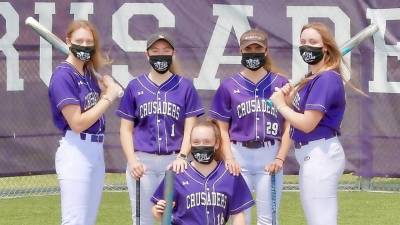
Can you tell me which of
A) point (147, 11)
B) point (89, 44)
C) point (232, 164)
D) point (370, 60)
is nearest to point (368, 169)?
point (370, 60)

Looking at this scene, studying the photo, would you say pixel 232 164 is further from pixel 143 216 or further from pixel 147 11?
pixel 147 11

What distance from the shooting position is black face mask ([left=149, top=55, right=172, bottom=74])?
24.0 ft

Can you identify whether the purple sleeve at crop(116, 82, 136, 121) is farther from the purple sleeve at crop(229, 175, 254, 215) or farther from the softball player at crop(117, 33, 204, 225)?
the purple sleeve at crop(229, 175, 254, 215)

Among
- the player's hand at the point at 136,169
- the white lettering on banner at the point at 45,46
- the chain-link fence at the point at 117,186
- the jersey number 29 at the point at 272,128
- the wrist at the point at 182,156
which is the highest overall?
the white lettering on banner at the point at 45,46

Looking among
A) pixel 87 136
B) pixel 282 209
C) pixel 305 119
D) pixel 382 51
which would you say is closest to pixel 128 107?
pixel 87 136

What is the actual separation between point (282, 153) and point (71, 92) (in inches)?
64.6

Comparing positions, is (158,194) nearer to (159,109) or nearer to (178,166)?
(178,166)

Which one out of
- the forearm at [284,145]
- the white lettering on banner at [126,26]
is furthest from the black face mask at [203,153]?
the white lettering on banner at [126,26]

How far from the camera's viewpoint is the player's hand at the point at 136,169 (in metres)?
7.12

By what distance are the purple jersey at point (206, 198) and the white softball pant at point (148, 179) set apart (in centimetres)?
47

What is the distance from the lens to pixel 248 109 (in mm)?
7469

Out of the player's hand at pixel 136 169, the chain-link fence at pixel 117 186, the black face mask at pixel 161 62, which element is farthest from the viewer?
the chain-link fence at pixel 117 186

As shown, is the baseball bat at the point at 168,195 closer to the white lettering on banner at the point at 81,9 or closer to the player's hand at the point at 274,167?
the player's hand at the point at 274,167

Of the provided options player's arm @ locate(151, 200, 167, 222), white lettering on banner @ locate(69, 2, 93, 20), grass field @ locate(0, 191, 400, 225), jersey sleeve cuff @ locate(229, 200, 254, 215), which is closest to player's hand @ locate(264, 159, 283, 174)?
jersey sleeve cuff @ locate(229, 200, 254, 215)
